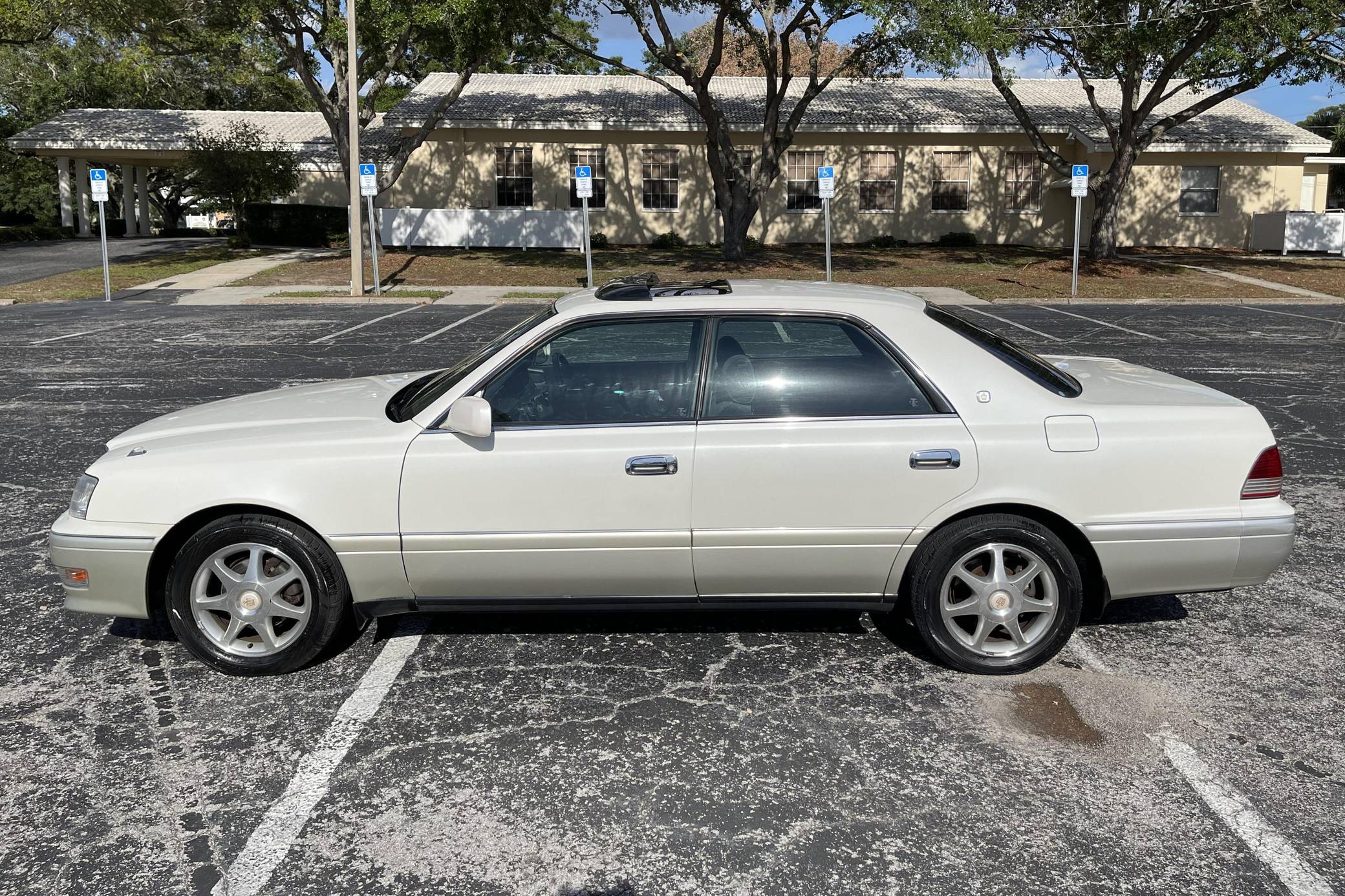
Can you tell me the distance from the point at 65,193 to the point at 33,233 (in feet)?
10.6

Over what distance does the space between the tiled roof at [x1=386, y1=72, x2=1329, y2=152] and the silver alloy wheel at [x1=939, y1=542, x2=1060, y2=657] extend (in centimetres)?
3135

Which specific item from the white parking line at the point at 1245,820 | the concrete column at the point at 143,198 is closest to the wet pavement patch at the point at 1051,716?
the white parking line at the point at 1245,820

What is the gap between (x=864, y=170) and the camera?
117 ft

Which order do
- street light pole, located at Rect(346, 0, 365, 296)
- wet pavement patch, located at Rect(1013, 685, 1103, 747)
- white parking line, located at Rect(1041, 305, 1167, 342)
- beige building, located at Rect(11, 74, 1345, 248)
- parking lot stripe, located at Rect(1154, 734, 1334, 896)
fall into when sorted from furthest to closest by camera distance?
1. beige building, located at Rect(11, 74, 1345, 248)
2. street light pole, located at Rect(346, 0, 365, 296)
3. white parking line, located at Rect(1041, 305, 1167, 342)
4. wet pavement patch, located at Rect(1013, 685, 1103, 747)
5. parking lot stripe, located at Rect(1154, 734, 1334, 896)

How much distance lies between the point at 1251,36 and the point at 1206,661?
70.9 feet

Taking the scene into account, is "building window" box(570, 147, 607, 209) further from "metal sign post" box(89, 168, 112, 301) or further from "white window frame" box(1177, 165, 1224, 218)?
"white window frame" box(1177, 165, 1224, 218)

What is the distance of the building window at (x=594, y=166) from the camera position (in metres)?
35.2

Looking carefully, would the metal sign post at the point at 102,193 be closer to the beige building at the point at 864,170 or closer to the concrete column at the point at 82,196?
the beige building at the point at 864,170

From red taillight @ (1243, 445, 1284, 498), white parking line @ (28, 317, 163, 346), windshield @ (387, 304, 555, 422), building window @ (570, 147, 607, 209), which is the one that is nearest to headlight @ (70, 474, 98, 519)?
windshield @ (387, 304, 555, 422)

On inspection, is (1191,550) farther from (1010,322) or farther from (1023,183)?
(1023,183)

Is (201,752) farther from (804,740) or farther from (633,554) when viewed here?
(804,740)

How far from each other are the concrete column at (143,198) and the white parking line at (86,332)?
29424 millimetres

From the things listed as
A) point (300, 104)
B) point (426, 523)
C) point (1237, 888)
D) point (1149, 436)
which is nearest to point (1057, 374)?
point (1149, 436)

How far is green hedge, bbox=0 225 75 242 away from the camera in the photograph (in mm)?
39906
